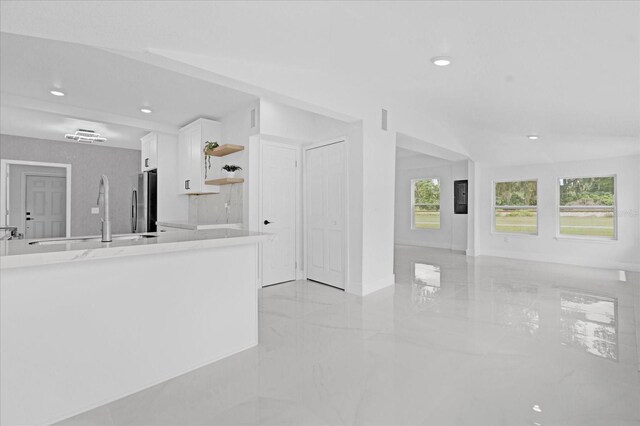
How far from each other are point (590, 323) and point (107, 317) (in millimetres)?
4094

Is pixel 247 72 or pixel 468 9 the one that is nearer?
pixel 468 9

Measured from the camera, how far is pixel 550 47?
2477 millimetres

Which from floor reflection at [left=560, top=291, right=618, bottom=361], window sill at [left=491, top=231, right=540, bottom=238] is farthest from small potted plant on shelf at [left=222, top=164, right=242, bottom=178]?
window sill at [left=491, top=231, right=540, bottom=238]

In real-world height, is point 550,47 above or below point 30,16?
above

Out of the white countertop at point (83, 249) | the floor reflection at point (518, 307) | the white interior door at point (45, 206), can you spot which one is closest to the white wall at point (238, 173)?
the white countertop at point (83, 249)

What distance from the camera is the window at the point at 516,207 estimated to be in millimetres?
7113

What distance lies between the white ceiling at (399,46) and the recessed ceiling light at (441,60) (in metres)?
0.08

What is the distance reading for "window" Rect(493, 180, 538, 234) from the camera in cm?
711

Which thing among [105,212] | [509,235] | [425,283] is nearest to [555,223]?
[509,235]

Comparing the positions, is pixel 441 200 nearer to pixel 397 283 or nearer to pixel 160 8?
pixel 397 283

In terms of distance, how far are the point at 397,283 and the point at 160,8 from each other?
4.16 meters

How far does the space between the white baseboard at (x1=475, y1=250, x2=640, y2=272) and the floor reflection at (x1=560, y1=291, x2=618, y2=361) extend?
104 inches

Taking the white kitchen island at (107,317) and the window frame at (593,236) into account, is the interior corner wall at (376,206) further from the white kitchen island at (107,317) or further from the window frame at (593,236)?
the window frame at (593,236)

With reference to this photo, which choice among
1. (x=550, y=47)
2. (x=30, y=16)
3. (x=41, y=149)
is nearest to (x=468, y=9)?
(x=550, y=47)
